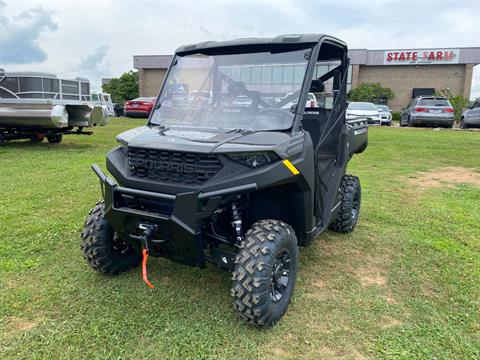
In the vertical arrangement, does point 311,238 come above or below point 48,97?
below

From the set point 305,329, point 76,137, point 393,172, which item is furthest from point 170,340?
point 76,137

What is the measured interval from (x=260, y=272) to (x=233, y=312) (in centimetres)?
55

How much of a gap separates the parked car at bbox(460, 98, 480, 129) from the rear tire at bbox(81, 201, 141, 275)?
1904cm

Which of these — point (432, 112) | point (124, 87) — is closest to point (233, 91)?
point (432, 112)

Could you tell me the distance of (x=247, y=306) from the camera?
2770mm

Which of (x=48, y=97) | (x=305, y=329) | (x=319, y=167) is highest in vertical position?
(x=48, y=97)

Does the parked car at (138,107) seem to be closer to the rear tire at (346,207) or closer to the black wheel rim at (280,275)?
the rear tire at (346,207)

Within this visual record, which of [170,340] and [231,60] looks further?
[231,60]

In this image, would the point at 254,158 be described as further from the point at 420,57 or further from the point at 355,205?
the point at 420,57

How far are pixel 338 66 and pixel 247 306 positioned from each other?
2.54 meters

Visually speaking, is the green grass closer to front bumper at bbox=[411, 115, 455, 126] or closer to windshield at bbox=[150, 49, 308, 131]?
windshield at bbox=[150, 49, 308, 131]

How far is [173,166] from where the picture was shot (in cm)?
288

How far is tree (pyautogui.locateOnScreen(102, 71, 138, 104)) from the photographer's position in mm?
45719

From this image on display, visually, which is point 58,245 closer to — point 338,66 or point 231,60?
point 231,60
